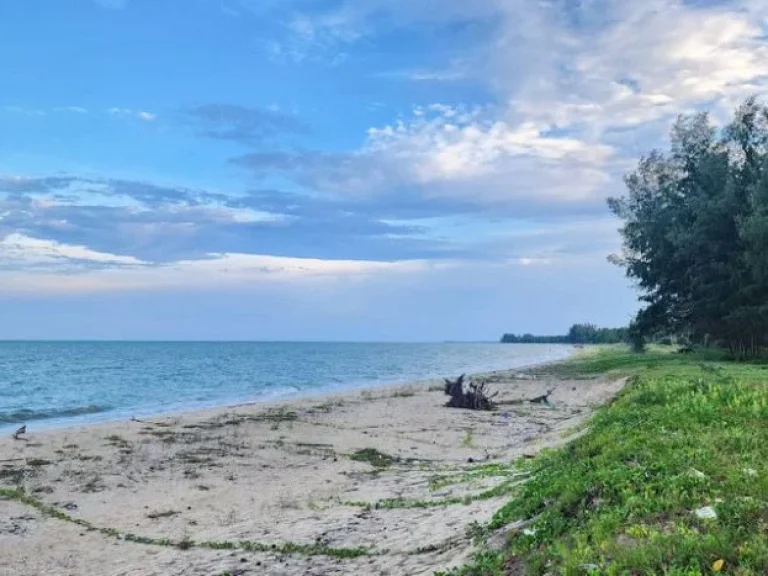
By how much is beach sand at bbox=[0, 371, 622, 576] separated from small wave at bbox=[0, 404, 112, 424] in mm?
7269

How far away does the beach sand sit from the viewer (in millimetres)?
9469

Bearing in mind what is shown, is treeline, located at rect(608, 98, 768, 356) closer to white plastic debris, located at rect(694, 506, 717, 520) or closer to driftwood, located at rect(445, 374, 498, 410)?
driftwood, located at rect(445, 374, 498, 410)

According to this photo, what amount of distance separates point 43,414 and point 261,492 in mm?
23058

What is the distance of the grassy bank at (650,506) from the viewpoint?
5508mm

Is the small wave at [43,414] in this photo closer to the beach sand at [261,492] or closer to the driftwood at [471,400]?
the beach sand at [261,492]

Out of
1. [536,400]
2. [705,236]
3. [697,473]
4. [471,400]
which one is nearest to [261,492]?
[697,473]

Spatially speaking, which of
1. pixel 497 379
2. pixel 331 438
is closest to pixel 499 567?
pixel 331 438

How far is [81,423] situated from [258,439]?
12.0m

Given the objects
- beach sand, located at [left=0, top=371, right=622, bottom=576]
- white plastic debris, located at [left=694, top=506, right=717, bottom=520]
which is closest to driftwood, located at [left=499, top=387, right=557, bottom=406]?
beach sand, located at [left=0, top=371, right=622, bottom=576]

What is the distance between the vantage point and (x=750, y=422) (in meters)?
10.1

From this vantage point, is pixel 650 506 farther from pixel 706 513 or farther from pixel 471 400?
pixel 471 400

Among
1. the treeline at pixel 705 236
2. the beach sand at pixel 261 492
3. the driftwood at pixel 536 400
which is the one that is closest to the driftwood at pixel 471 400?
the beach sand at pixel 261 492

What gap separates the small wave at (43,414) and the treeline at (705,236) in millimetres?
36402

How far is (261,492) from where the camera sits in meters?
14.8
